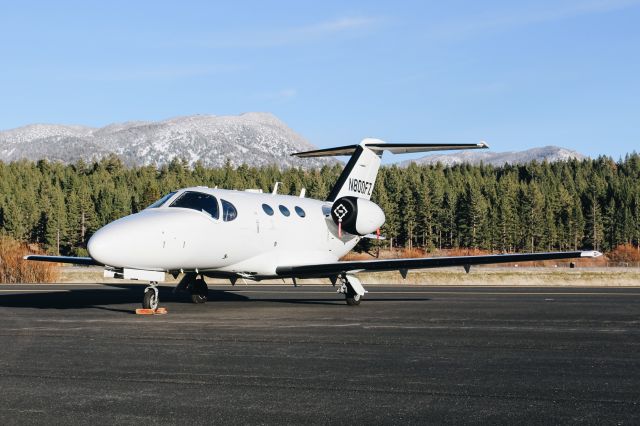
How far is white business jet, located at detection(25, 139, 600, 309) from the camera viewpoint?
18078 millimetres

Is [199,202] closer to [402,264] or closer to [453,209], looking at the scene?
[402,264]

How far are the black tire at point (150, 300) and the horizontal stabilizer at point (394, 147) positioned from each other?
1028 cm

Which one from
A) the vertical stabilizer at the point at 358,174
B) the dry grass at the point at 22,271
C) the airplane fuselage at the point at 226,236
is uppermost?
the vertical stabilizer at the point at 358,174

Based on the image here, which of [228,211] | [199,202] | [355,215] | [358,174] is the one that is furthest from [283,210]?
[358,174]

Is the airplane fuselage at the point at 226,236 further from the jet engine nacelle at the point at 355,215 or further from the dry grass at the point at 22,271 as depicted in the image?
the dry grass at the point at 22,271

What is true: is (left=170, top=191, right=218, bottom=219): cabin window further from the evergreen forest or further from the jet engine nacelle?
the evergreen forest

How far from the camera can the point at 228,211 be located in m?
21.0

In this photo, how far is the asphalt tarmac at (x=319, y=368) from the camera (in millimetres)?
7281

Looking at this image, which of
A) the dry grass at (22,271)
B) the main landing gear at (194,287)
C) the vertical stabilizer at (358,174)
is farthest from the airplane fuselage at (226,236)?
the dry grass at (22,271)

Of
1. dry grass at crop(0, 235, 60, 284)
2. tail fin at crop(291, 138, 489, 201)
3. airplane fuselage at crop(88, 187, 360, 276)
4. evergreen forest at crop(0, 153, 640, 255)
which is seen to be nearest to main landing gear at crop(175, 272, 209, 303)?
airplane fuselage at crop(88, 187, 360, 276)

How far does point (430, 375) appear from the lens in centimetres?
935

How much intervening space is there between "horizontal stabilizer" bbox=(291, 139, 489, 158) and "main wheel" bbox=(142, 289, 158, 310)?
10.3 metres

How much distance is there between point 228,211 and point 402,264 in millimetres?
4799

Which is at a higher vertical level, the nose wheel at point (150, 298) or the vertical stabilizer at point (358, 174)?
the vertical stabilizer at point (358, 174)
